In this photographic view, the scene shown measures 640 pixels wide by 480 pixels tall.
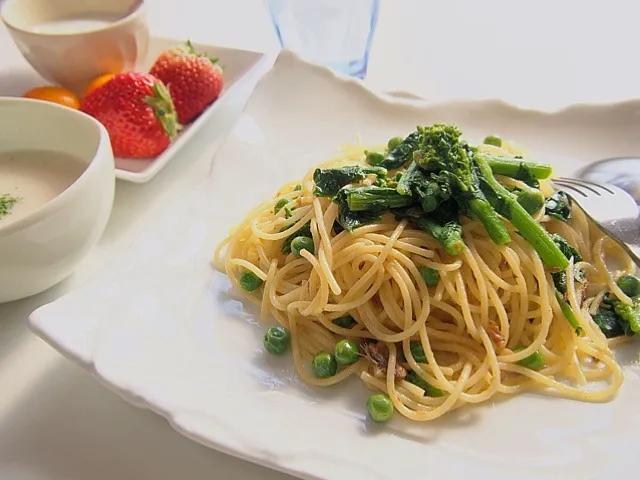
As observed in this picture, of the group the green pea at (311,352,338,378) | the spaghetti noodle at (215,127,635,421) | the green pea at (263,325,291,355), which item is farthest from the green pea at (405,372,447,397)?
the green pea at (263,325,291,355)

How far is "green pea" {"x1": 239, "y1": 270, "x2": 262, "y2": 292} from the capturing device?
250cm

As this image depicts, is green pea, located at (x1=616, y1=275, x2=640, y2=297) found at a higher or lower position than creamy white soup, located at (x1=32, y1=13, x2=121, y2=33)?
lower

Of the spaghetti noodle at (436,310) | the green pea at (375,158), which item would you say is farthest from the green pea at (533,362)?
the green pea at (375,158)

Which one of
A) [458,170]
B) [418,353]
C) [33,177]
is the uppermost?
[458,170]

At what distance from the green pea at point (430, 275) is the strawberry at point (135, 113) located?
170 cm

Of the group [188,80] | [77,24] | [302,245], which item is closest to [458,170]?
[302,245]

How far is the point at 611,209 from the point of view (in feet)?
8.48

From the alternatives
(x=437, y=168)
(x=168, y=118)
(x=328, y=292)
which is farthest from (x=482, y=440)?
(x=168, y=118)

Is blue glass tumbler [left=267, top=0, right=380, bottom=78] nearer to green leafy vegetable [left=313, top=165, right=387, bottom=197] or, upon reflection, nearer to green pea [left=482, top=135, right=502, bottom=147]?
green pea [left=482, top=135, right=502, bottom=147]

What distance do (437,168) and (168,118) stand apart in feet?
5.31

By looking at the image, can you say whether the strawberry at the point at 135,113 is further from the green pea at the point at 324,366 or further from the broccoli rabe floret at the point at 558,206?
the broccoli rabe floret at the point at 558,206

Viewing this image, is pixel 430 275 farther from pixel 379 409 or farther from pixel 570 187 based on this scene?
pixel 570 187

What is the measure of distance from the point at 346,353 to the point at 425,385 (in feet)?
0.95

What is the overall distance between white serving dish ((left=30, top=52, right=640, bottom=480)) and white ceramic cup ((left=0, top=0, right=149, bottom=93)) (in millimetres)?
1277
